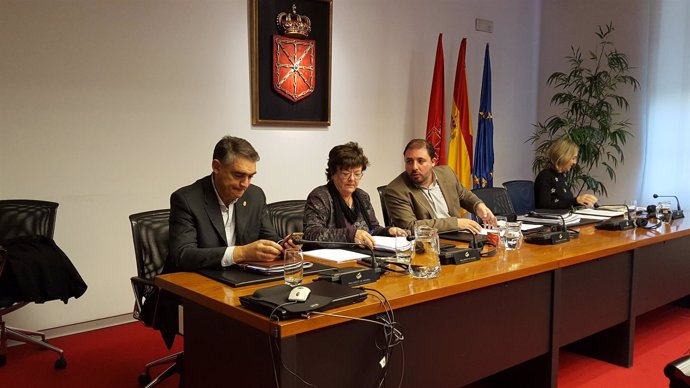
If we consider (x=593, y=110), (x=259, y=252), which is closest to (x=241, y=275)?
(x=259, y=252)

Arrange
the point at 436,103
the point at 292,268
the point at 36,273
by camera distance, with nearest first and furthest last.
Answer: the point at 292,268, the point at 36,273, the point at 436,103

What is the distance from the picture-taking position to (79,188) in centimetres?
360

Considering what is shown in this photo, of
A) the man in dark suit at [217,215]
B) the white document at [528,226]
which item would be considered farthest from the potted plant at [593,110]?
the man in dark suit at [217,215]

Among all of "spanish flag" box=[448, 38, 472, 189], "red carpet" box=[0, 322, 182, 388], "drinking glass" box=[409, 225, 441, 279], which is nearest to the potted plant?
"spanish flag" box=[448, 38, 472, 189]

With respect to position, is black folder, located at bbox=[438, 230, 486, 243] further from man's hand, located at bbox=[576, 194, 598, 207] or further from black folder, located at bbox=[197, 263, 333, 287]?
man's hand, located at bbox=[576, 194, 598, 207]

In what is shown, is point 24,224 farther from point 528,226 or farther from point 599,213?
point 599,213

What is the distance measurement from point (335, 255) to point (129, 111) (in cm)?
196

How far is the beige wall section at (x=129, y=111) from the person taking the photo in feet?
11.2

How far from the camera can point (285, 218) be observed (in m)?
3.07

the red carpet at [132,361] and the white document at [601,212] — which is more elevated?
the white document at [601,212]

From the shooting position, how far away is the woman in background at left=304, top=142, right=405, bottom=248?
278 cm

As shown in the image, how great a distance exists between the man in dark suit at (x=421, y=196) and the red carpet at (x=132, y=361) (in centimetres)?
92

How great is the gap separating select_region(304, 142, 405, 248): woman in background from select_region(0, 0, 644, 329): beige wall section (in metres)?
1.44

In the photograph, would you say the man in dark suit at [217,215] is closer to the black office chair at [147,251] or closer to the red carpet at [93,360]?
the black office chair at [147,251]
